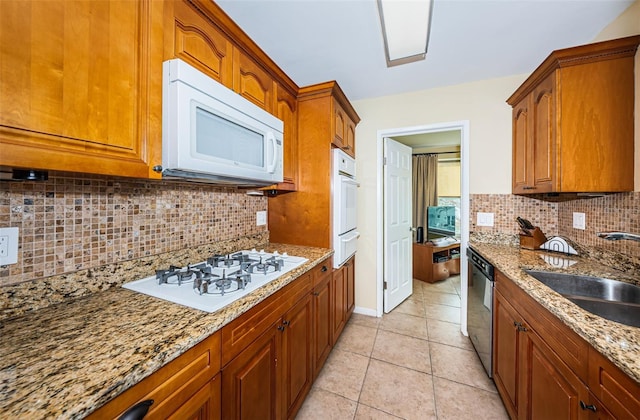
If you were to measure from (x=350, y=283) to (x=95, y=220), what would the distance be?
204 cm

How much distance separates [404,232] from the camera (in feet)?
9.85

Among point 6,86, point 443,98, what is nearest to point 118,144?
point 6,86

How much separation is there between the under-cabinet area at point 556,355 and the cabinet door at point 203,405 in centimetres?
116

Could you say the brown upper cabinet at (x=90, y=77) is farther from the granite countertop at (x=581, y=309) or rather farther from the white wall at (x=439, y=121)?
the white wall at (x=439, y=121)

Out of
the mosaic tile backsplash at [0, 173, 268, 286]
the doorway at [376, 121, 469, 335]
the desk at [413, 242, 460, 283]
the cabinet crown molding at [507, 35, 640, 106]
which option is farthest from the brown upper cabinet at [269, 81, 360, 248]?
the desk at [413, 242, 460, 283]

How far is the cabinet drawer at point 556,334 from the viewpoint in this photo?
0.79 meters

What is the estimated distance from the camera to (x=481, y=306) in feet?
5.87

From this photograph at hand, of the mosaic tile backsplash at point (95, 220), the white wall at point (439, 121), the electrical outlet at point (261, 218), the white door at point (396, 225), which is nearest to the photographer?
the mosaic tile backsplash at point (95, 220)

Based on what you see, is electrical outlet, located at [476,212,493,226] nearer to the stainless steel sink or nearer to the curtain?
the stainless steel sink

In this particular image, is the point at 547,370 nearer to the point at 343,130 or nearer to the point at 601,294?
the point at 601,294

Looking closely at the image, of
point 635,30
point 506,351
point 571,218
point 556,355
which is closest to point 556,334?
point 556,355

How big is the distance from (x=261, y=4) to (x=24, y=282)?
1691mm

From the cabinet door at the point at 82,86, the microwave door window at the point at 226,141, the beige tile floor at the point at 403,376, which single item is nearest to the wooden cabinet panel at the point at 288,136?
the microwave door window at the point at 226,141

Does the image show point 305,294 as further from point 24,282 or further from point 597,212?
point 597,212
